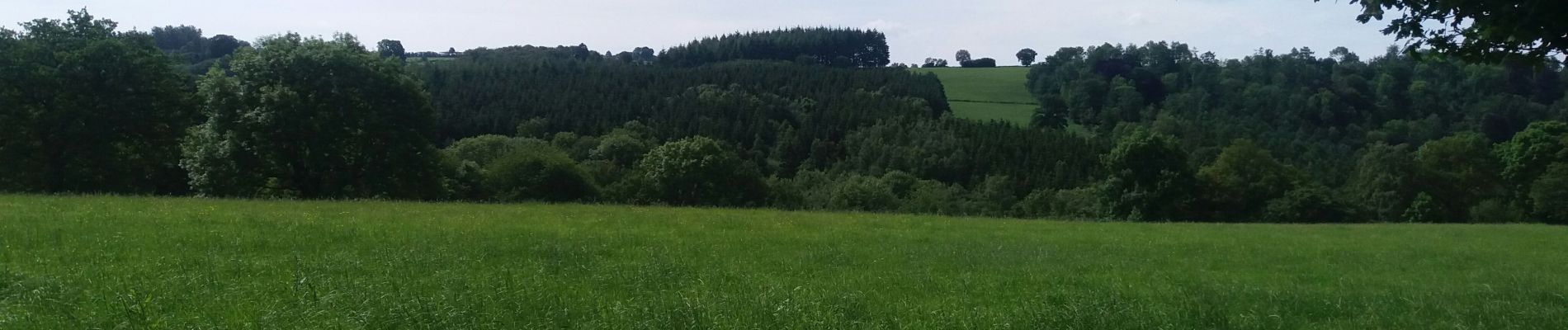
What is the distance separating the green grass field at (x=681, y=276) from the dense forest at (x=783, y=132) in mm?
3979

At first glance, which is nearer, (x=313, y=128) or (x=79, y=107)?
(x=79, y=107)

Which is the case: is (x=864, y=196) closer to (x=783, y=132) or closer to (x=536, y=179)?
(x=536, y=179)

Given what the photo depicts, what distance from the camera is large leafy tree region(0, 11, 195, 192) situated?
38.8m

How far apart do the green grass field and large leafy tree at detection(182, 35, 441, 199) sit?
16.7 meters

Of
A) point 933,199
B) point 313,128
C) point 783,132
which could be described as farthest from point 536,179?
point 783,132

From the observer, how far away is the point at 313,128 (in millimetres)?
A: 40812

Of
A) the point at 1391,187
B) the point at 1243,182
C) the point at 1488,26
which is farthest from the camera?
the point at 1391,187

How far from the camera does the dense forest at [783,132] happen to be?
40125 mm

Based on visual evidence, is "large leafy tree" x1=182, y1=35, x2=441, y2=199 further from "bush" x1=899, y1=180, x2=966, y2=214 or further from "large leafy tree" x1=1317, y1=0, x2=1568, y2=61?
"bush" x1=899, y1=180, x2=966, y2=214

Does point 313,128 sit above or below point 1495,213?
above

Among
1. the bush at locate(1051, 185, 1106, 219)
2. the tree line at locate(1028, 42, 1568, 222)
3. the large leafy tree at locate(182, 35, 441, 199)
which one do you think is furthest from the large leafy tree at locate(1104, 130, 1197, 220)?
the large leafy tree at locate(182, 35, 441, 199)

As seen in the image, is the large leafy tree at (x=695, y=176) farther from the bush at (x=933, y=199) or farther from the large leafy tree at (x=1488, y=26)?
the large leafy tree at (x=1488, y=26)

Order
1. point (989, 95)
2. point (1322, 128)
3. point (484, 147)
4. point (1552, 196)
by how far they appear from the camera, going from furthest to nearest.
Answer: point (989, 95) → point (1322, 128) → point (484, 147) → point (1552, 196)

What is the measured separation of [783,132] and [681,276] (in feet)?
387
